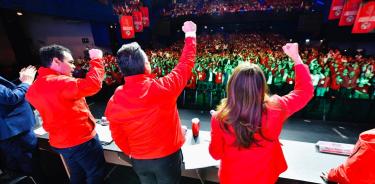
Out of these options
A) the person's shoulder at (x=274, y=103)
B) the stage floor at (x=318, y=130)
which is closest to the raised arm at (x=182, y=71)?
the person's shoulder at (x=274, y=103)

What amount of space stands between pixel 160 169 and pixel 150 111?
546 millimetres

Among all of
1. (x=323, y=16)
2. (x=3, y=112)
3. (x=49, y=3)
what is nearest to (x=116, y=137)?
(x=3, y=112)

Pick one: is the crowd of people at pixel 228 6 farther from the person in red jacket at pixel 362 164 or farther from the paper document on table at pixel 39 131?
the person in red jacket at pixel 362 164

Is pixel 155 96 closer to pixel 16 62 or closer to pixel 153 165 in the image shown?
pixel 153 165

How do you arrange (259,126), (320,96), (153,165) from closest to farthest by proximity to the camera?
1. (259,126)
2. (153,165)
3. (320,96)

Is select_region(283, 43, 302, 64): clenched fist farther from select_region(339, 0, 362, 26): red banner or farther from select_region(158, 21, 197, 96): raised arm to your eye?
select_region(339, 0, 362, 26): red banner

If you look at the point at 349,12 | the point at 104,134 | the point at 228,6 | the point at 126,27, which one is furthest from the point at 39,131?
the point at 228,6

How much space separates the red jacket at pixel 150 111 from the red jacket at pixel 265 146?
0.36 meters

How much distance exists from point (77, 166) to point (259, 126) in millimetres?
1969

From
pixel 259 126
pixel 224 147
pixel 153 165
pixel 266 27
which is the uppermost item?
pixel 266 27

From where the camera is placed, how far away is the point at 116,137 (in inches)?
64.4

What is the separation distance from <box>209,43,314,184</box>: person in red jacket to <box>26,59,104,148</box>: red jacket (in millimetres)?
1122

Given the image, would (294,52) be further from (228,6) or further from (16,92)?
(228,6)

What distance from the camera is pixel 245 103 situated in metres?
1.18
